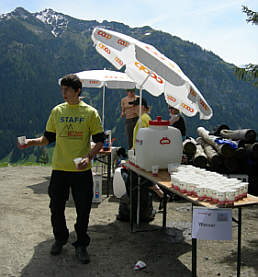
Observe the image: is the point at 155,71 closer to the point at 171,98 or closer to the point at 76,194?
the point at 171,98

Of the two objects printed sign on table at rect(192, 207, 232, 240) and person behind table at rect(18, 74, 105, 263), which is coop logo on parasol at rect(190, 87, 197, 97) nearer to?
person behind table at rect(18, 74, 105, 263)

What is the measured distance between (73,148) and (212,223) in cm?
157

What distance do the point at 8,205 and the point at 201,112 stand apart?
149 inches

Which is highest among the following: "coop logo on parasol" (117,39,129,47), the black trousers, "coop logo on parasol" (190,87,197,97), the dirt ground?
"coop logo on parasol" (117,39,129,47)

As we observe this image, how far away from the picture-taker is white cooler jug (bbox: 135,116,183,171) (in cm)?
393

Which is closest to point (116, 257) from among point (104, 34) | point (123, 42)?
point (123, 42)

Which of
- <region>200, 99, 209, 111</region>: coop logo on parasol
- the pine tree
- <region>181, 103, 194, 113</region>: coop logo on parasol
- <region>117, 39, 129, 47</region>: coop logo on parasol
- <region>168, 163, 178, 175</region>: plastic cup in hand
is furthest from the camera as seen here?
the pine tree

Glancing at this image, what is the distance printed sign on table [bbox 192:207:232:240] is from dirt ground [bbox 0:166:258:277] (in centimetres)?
97

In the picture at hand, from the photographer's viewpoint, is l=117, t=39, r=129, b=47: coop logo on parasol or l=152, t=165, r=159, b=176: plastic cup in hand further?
l=117, t=39, r=129, b=47: coop logo on parasol

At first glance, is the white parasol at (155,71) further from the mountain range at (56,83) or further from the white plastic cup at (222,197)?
the mountain range at (56,83)

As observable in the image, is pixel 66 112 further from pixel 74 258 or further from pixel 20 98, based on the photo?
pixel 20 98

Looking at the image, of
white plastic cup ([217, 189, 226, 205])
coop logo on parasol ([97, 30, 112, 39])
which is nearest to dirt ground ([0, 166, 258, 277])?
white plastic cup ([217, 189, 226, 205])

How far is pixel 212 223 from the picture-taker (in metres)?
2.60

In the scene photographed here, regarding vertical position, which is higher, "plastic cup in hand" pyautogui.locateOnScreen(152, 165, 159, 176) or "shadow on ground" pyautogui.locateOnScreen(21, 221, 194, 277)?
"plastic cup in hand" pyautogui.locateOnScreen(152, 165, 159, 176)
